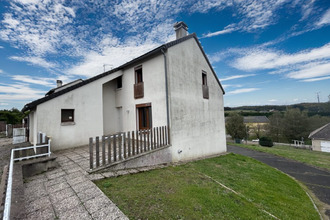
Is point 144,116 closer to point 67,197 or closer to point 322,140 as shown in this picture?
point 67,197

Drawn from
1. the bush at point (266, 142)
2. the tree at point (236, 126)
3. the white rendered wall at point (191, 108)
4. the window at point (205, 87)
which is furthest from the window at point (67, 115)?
the tree at point (236, 126)

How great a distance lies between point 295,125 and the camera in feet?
124

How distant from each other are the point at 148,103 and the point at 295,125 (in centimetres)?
4766

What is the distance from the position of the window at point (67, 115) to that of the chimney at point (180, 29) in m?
9.49

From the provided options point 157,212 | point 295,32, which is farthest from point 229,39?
point 157,212

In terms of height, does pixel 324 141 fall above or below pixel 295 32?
below

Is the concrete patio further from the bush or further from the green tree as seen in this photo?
the green tree

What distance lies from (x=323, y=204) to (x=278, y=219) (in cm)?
467

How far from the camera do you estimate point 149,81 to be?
9.13 m

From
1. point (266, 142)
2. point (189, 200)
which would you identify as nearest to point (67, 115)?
point (189, 200)

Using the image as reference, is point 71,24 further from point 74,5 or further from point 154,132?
point 154,132

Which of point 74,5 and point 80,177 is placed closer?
point 80,177

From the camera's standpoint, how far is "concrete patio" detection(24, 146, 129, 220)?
2.57 m

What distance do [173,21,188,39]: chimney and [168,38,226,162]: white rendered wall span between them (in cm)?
105
